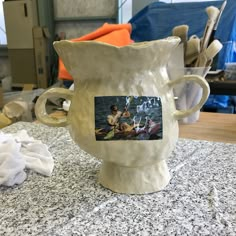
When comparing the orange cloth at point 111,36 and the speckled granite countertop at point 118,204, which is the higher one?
the orange cloth at point 111,36

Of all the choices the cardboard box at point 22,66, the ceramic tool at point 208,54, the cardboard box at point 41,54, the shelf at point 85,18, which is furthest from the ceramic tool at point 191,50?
the cardboard box at point 22,66

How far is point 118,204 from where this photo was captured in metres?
0.40

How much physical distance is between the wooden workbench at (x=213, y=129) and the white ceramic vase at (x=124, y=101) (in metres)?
0.32

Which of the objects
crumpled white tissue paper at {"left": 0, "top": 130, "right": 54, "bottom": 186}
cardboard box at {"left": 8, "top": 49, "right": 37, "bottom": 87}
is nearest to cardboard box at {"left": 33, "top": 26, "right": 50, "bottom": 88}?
cardboard box at {"left": 8, "top": 49, "right": 37, "bottom": 87}

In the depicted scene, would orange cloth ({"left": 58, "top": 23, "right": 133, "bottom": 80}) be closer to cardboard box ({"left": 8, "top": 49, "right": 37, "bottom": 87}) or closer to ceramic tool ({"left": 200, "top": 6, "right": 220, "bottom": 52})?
ceramic tool ({"left": 200, "top": 6, "right": 220, "bottom": 52})

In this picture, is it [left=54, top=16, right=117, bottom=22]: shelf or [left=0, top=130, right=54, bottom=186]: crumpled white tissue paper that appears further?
[left=54, top=16, right=117, bottom=22]: shelf

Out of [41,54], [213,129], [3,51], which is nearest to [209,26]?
[213,129]

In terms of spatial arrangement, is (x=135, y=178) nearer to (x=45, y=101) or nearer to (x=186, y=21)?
(x=45, y=101)

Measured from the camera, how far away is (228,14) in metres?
1.86

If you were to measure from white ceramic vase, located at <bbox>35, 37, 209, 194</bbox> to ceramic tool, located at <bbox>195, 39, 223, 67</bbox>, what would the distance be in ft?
1.26

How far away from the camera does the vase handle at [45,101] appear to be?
41 cm

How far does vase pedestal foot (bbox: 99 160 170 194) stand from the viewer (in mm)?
417

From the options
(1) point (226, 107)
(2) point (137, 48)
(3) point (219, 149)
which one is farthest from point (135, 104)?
(1) point (226, 107)

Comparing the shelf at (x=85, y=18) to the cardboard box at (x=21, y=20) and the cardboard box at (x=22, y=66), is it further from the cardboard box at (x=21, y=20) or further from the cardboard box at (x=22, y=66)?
the cardboard box at (x=22, y=66)
